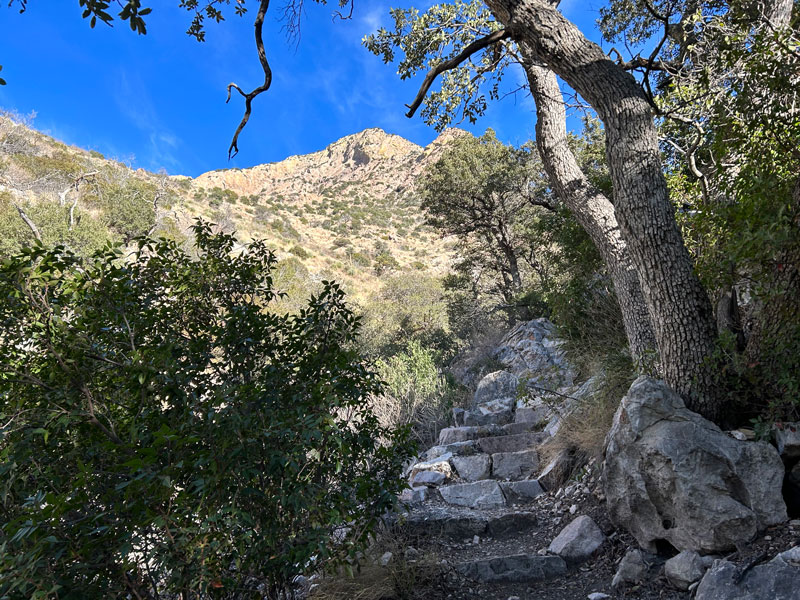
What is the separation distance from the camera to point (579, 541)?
12.5 ft

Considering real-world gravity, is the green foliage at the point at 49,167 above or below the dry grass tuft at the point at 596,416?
above

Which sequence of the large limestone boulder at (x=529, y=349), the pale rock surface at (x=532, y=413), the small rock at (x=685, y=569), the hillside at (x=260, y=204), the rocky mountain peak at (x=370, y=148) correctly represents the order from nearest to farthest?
the small rock at (x=685, y=569) < the pale rock surface at (x=532, y=413) < the large limestone boulder at (x=529, y=349) < the hillside at (x=260, y=204) < the rocky mountain peak at (x=370, y=148)

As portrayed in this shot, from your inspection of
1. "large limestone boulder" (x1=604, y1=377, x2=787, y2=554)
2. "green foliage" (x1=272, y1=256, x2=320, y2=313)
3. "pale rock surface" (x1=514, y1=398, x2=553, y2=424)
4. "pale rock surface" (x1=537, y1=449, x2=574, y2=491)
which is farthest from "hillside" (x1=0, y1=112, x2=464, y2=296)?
"pale rock surface" (x1=514, y1=398, x2=553, y2=424)

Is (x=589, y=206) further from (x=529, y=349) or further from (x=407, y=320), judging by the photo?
(x=407, y=320)

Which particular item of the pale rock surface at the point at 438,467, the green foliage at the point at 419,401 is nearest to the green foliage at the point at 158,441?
the pale rock surface at the point at 438,467

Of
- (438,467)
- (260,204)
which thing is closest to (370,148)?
(260,204)

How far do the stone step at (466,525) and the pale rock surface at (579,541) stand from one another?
65 cm

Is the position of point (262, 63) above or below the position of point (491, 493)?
above

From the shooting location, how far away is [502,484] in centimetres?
568

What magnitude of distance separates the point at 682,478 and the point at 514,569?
139cm

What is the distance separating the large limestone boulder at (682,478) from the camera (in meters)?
3.00

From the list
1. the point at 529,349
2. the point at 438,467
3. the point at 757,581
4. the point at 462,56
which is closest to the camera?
the point at 757,581

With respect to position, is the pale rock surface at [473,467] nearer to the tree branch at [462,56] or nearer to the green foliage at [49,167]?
the tree branch at [462,56]

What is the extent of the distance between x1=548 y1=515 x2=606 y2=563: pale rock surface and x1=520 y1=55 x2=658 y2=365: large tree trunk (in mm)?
1520
